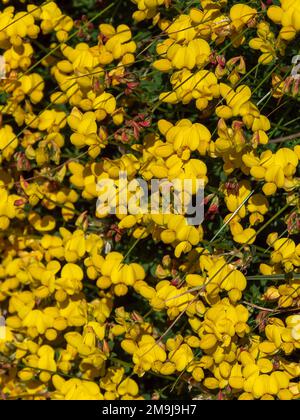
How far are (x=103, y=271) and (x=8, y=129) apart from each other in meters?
0.35

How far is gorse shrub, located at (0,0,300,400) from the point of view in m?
1.38

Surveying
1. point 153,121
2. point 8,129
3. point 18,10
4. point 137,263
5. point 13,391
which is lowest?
point 13,391

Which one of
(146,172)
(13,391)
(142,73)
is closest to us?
(146,172)

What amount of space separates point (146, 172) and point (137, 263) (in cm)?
27

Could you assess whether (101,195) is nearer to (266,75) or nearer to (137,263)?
(137,263)

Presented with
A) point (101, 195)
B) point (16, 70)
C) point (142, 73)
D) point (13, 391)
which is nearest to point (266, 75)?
point (142, 73)

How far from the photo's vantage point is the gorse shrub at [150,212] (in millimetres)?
1379

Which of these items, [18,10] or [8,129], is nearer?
[8,129]

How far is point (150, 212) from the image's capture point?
141cm

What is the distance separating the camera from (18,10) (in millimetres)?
1742

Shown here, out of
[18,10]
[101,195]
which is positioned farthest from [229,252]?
[18,10]

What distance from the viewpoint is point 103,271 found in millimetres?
1482

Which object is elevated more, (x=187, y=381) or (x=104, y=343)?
(x=104, y=343)

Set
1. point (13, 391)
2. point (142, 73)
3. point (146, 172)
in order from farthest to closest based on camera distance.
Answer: point (13, 391) < point (142, 73) < point (146, 172)
